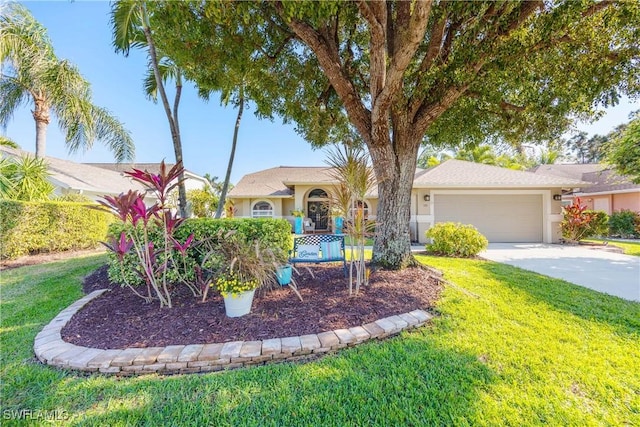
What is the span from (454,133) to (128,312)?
8657 millimetres

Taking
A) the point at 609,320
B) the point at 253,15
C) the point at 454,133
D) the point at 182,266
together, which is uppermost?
the point at 253,15

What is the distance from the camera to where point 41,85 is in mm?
10289

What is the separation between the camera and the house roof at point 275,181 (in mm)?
16391

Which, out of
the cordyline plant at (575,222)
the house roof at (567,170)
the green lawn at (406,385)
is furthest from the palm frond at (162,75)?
the house roof at (567,170)

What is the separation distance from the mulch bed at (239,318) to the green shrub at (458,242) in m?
4.23

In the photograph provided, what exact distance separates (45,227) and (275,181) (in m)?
12.2

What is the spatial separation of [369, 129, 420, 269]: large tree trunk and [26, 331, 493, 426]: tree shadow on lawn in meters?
2.92

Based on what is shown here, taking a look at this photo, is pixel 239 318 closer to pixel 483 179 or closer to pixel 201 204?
pixel 483 179

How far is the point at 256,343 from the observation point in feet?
9.61

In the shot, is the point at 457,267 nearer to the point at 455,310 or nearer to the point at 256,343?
the point at 455,310

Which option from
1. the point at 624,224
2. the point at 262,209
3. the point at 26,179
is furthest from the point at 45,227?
the point at 624,224

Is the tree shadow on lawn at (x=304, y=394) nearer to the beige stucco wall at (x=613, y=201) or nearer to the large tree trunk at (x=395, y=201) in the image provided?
the large tree trunk at (x=395, y=201)

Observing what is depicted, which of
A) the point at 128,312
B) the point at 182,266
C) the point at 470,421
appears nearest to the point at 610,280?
the point at 470,421

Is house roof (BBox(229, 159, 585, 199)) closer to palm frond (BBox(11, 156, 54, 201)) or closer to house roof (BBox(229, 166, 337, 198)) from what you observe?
house roof (BBox(229, 166, 337, 198))
